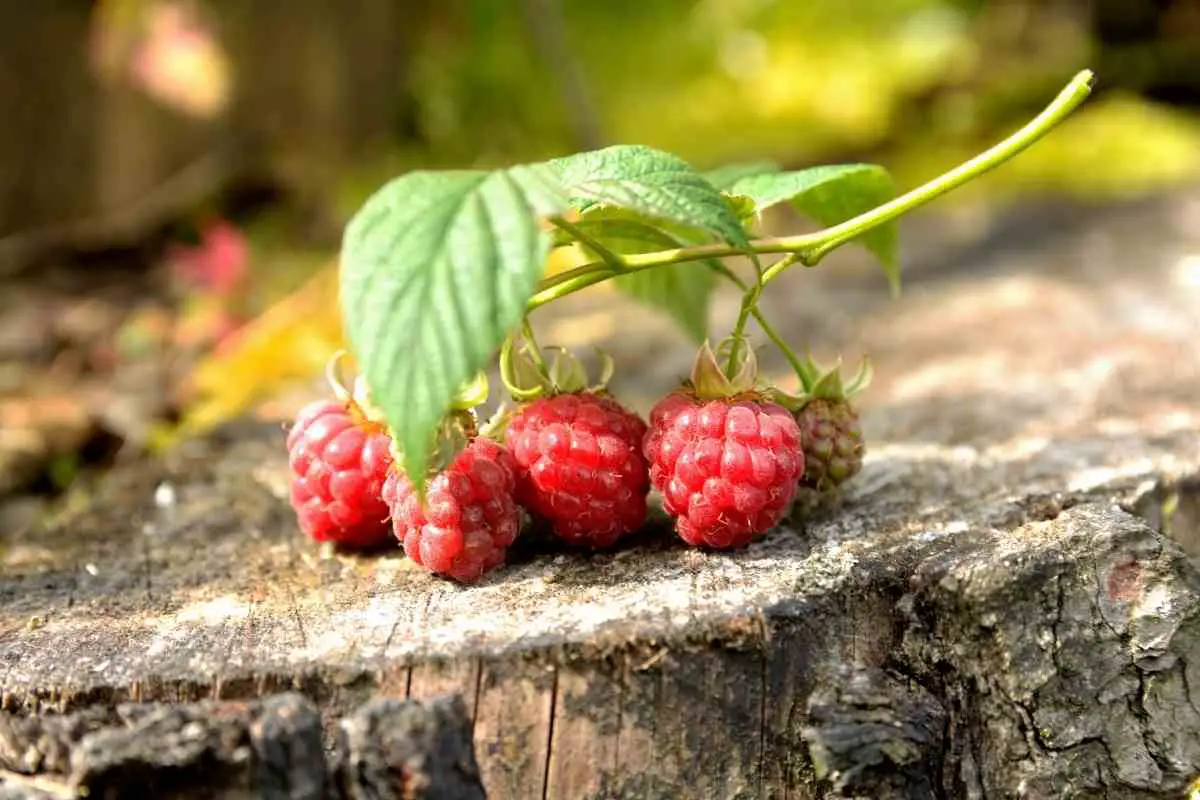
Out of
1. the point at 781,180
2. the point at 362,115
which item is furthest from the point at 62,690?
the point at 362,115

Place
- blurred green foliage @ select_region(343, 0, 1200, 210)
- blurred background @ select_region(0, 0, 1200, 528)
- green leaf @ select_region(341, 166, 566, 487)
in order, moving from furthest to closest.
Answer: blurred green foliage @ select_region(343, 0, 1200, 210), blurred background @ select_region(0, 0, 1200, 528), green leaf @ select_region(341, 166, 566, 487)

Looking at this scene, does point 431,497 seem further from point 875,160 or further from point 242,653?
point 875,160

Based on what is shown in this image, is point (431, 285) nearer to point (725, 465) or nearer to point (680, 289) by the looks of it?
point (725, 465)

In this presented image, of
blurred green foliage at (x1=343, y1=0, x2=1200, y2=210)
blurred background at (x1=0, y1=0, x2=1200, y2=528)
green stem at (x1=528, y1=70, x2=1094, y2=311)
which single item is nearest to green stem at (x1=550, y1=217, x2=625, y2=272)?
green stem at (x1=528, y1=70, x2=1094, y2=311)

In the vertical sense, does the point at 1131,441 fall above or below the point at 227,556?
above

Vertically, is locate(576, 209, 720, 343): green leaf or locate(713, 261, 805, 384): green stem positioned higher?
locate(576, 209, 720, 343): green leaf

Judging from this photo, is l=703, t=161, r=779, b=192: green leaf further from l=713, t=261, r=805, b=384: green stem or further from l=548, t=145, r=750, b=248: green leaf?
l=548, t=145, r=750, b=248: green leaf

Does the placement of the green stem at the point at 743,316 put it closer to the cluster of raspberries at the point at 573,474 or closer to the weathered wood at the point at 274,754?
the cluster of raspberries at the point at 573,474

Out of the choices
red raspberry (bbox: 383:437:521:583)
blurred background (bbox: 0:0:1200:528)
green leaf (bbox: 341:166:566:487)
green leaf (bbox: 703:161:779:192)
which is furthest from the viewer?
blurred background (bbox: 0:0:1200:528)
